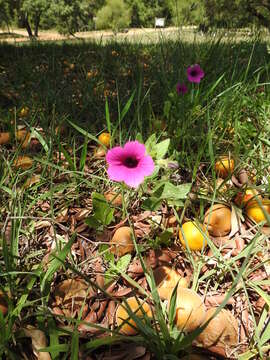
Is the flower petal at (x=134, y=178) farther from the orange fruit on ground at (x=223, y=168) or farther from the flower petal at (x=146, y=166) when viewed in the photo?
the orange fruit on ground at (x=223, y=168)

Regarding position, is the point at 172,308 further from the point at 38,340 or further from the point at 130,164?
the point at 130,164

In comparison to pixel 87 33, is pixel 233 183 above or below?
below

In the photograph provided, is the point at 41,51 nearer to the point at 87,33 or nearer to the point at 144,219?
the point at 87,33

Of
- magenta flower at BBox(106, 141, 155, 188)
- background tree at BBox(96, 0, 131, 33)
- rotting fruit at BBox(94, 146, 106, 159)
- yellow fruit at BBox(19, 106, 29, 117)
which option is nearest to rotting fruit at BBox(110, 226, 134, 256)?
magenta flower at BBox(106, 141, 155, 188)

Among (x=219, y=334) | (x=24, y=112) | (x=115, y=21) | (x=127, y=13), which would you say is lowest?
(x=219, y=334)

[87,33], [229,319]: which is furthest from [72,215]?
[87,33]

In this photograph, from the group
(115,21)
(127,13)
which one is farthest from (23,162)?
(127,13)
